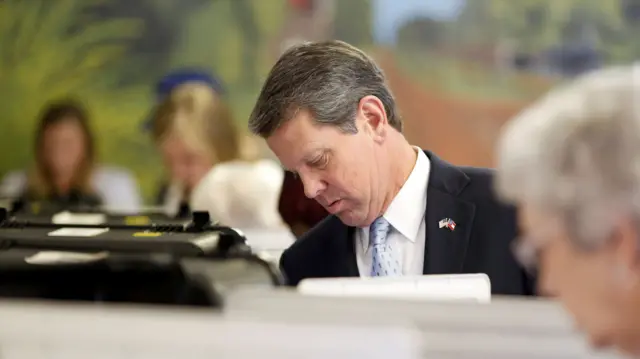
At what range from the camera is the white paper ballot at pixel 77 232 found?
146 centimetres

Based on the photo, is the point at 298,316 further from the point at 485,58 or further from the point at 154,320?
the point at 485,58

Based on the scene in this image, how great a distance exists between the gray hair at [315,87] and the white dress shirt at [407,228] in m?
0.20

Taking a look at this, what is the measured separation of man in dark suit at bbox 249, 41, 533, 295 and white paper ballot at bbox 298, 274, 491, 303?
0.64 metres

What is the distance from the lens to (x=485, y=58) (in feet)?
17.1

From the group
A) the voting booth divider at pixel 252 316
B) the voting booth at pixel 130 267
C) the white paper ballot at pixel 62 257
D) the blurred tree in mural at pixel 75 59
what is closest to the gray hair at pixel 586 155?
the voting booth divider at pixel 252 316

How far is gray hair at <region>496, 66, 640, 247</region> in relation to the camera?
2.70 ft

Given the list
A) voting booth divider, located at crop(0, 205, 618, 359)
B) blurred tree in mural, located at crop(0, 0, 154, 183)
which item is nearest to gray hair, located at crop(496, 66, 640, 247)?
voting booth divider, located at crop(0, 205, 618, 359)

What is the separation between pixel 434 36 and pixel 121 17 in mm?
2174

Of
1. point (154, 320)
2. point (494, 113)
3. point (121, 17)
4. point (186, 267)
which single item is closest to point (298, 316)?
point (154, 320)

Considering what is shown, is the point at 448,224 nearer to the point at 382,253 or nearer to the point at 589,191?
the point at 382,253

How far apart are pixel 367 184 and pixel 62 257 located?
73cm

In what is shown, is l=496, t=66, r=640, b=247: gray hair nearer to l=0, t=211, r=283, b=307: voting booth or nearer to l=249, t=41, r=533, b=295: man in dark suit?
l=0, t=211, r=283, b=307: voting booth

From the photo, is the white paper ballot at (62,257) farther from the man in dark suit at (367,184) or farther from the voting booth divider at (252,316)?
the man in dark suit at (367,184)

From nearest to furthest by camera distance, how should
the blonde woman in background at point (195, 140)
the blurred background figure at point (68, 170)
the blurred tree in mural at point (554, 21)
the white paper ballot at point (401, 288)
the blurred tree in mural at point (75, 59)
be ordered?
the white paper ballot at point (401, 288) < the blonde woman in background at point (195, 140) < the blurred tree in mural at point (554, 21) < the blurred background figure at point (68, 170) < the blurred tree in mural at point (75, 59)
